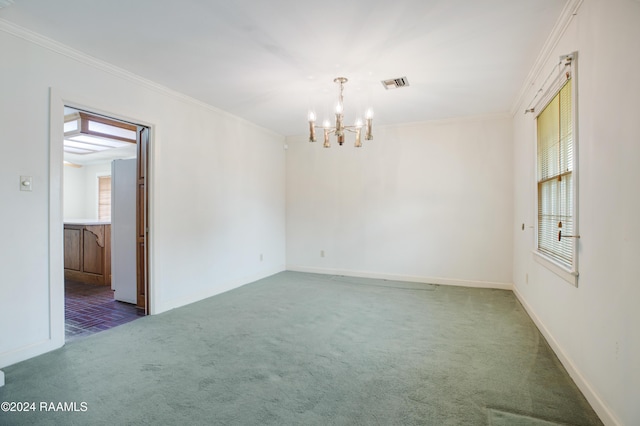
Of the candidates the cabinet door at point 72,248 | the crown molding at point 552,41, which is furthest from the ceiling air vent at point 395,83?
the cabinet door at point 72,248

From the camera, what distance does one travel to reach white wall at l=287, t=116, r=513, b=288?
4914 millimetres

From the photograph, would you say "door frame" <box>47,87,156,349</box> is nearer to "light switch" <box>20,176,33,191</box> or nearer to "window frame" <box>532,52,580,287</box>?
"light switch" <box>20,176,33,191</box>

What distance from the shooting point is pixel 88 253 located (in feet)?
17.7

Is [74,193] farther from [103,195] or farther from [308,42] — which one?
[308,42]

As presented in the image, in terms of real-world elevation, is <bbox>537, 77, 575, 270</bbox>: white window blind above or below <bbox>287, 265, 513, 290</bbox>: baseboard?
above

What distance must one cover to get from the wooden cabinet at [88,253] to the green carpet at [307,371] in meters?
2.30

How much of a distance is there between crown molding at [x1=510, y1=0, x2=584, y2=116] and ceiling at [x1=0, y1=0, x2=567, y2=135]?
0.05 m

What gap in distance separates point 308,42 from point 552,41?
198 cm

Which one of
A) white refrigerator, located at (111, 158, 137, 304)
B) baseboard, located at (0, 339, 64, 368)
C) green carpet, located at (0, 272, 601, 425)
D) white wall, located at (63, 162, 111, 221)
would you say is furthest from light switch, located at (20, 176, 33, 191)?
white wall, located at (63, 162, 111, 221)

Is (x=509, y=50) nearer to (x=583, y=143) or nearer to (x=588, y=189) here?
(x=583, y=143)

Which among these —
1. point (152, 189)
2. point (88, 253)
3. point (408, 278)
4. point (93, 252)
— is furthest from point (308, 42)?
point (88, 253)

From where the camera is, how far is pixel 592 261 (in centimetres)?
203

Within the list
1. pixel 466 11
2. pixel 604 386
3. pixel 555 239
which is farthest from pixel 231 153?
pixel 604 386

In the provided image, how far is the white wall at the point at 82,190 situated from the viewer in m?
8.59
